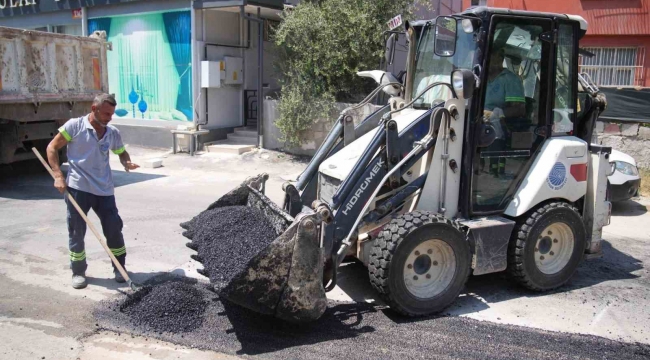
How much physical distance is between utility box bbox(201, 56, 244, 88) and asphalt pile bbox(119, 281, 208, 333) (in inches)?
357

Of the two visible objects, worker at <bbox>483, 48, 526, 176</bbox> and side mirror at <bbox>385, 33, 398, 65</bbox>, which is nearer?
worker at <bbox>483, 48, 526, 176</bbox>

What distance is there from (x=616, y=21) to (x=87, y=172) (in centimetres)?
1266

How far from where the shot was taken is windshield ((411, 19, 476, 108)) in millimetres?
5004

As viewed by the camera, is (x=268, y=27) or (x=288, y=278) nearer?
(x=288, y=278)

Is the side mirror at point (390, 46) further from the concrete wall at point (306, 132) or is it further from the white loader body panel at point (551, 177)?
the concrete wall at point (306, 132)

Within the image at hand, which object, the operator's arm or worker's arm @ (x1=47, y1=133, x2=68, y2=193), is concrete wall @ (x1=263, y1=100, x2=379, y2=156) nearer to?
the operator's arm

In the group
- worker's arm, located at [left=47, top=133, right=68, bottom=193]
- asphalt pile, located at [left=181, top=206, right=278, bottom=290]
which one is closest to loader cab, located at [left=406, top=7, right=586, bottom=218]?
asphalt pile, located at [left=181, top=206, right=278, bottom=290]

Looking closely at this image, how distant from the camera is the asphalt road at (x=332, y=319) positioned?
4051 millimetres

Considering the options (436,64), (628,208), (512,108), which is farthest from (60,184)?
(628,208)

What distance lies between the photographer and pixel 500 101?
198 inches

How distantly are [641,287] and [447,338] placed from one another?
101 inches

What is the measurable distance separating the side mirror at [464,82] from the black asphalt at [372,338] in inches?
73.8

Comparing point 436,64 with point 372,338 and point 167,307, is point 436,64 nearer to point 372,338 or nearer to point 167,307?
point 372,338

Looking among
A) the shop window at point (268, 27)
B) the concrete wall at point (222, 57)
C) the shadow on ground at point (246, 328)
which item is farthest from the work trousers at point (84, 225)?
the shop window at point (268, 27)
